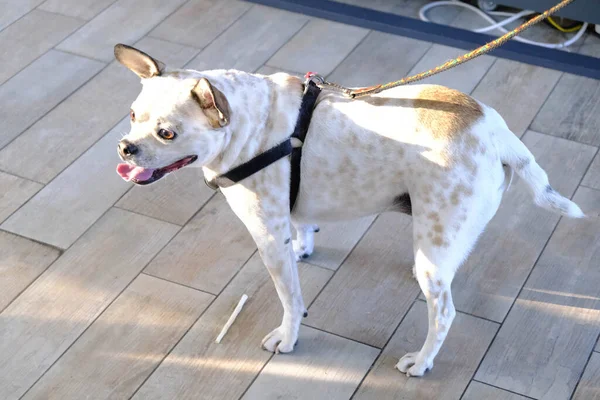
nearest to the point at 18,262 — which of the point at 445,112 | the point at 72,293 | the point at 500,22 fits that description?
the point at 72,293

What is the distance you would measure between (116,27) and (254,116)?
2.07 metres

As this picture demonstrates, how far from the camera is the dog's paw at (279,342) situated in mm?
2404

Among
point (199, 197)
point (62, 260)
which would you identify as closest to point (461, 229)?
point (199, 197)

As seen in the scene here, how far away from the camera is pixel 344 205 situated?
7.23 feet

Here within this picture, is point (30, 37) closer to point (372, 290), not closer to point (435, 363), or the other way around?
point (372, 290)

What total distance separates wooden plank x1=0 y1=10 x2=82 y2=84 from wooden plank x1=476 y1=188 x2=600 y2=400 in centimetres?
238

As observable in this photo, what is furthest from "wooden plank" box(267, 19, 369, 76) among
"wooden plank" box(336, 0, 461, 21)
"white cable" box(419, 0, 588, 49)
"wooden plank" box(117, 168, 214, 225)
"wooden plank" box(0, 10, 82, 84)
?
"wooden plank" box(0, 10, 82, 84)

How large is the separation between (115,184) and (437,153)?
1.44 metres

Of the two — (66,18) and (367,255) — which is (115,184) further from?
(66,18)

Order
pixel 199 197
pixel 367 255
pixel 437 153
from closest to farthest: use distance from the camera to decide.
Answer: pixel 437 153, pixel 367 255, pixel 199 197

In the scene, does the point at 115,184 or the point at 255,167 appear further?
the point at 115,184

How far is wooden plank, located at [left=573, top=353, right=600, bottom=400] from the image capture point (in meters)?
2.27

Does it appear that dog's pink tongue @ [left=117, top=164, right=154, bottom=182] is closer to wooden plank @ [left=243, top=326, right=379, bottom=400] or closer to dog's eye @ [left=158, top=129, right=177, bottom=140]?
dog's eye @ [left=158, top=129, right=177, bottom=140]

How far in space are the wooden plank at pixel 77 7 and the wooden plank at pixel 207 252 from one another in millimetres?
1563
